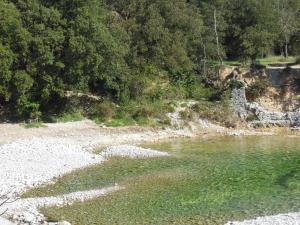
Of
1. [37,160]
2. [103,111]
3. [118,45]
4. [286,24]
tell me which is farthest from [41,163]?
[286,24]

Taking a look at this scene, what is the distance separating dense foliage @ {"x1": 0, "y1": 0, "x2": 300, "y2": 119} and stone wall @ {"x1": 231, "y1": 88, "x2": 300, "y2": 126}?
3412 millimetres

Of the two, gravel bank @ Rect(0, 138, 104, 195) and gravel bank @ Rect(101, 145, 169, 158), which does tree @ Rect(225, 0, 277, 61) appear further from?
gravel bank @ Rect(0, 138, 104, 195)

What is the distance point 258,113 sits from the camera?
49312 millimetres

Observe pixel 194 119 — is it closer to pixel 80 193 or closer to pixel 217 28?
pixel 217 28

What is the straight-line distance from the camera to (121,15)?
2108 inches

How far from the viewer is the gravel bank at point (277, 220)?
21.0 m

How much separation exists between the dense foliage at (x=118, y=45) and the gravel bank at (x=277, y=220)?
985 inches

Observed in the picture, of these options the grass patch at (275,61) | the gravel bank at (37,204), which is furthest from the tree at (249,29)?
the gravel bank at (37,204)

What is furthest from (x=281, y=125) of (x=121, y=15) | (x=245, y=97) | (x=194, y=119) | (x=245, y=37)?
(x=121, y=15)

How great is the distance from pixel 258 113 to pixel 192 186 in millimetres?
22703

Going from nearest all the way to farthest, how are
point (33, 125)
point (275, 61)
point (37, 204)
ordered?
1. point (37, 204)
2. point (33, 125)
3. point (275, 61)

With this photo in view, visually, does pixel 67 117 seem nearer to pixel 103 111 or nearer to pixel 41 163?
pixel 103 111

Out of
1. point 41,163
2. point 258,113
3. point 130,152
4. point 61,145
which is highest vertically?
point 258,113

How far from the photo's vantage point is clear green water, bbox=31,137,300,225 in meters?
23.4
